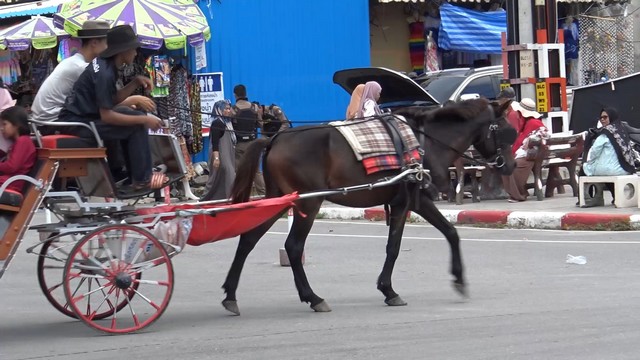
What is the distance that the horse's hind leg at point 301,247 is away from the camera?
9.30m

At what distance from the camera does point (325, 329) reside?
8438 millimetres

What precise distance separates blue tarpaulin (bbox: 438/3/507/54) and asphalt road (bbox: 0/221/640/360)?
9988 millimetres

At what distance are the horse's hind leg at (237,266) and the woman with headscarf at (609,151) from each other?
8.26m

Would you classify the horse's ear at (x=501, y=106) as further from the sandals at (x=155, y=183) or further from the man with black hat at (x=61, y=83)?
the man with black hat at (x=61, y=83)

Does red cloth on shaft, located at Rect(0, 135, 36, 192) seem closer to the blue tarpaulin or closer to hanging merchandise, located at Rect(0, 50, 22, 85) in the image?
hanging merchandise, located at Rect(0, 50, 22, 85)

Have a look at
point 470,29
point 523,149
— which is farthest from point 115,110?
point 470,29

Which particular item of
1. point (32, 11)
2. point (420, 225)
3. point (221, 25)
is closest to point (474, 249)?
point (420, 225)

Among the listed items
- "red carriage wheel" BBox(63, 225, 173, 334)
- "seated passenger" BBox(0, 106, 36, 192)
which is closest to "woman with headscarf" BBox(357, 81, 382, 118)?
"red carriage wheel" BBox(63, 225, 173, 334)

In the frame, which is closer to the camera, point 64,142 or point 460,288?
point 64,142

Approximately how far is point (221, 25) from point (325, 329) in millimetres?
14648

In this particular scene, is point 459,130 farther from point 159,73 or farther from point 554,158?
point 159,73

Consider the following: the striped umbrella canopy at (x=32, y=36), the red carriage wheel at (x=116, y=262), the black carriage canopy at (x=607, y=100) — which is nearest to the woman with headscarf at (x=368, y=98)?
the black carriage canopy at (x=607, y=100)

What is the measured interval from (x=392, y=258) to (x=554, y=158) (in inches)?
362

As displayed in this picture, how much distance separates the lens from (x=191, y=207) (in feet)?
29.4
